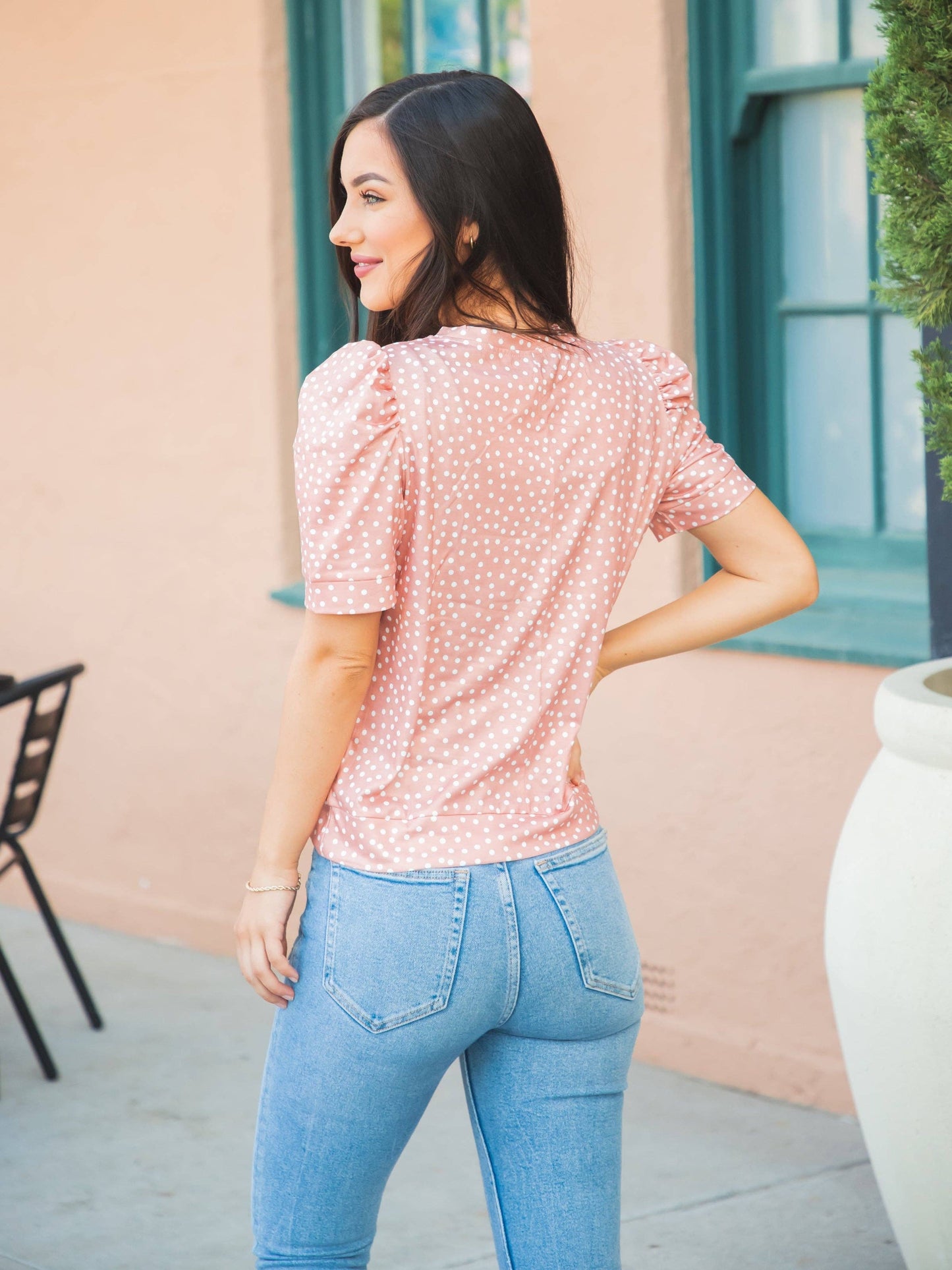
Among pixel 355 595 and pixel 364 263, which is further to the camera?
pixel 364 263

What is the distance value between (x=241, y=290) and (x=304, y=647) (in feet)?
11.2

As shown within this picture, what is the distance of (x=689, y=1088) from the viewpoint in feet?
13.5

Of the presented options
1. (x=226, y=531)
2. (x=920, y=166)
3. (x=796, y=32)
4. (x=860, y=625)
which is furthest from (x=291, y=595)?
(x=920, y=166)

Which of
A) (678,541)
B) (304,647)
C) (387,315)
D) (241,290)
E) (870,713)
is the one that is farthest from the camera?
(241,290)

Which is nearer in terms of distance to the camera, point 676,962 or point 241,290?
point 676,962

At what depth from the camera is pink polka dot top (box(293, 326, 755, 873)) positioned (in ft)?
5.32

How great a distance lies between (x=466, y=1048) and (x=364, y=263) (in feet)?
2.79

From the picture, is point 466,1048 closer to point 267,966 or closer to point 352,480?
point 267,966

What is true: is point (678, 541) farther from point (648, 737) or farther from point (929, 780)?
point (929, 780)

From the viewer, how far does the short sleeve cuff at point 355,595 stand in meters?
1.62

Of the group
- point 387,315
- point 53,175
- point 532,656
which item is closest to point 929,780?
point 532,656

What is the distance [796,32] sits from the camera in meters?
3.96

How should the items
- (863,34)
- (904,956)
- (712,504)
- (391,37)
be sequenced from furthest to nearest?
1. (391,37)
2. (863,34)
3. (904,956)
4. (712,504)

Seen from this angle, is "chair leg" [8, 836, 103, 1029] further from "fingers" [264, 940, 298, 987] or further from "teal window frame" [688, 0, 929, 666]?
"fingers" [264, 940, 298, 987]
